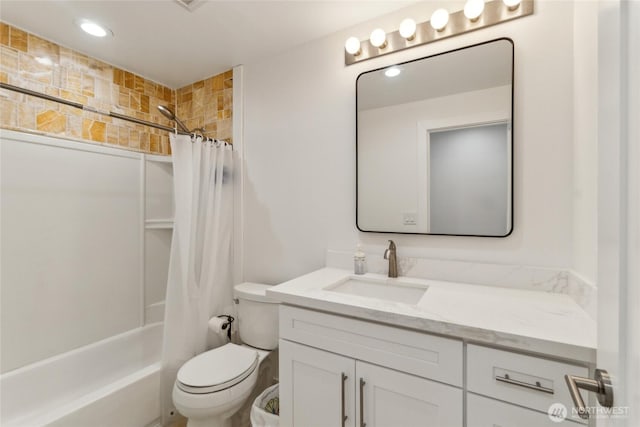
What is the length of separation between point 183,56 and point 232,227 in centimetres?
127

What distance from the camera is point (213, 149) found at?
6.30ft

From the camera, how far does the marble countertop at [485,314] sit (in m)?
0.79

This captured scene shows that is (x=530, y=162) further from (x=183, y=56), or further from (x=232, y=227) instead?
(x=183, y=56)

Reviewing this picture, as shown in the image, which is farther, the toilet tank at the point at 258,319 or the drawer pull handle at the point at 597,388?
the toilet tank at the point at 258,319

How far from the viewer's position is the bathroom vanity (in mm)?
795

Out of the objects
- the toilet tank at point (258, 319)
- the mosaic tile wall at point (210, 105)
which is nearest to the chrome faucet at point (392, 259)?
the toilet tank at point (258, 319)

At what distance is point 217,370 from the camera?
1.49 m

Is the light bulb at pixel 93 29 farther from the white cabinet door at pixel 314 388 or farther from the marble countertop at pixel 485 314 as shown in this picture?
the white cabinet door at pixel 314 388

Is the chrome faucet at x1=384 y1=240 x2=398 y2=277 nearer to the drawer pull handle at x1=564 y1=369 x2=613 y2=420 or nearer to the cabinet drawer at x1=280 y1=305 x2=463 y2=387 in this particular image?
the cabinet drawer at x1=280 y1=305 x2=463 y2=387

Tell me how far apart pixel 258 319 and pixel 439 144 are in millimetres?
1444

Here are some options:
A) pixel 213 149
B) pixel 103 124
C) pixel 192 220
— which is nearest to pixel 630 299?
pixel 192 220

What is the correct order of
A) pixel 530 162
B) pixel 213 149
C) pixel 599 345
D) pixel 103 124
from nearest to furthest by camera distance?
pixel 599 345
pixel 530 162
pixel 213 149
pixel 103 124

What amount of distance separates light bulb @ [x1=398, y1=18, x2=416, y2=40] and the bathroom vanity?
127 cm

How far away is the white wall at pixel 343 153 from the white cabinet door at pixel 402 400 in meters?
0.66
